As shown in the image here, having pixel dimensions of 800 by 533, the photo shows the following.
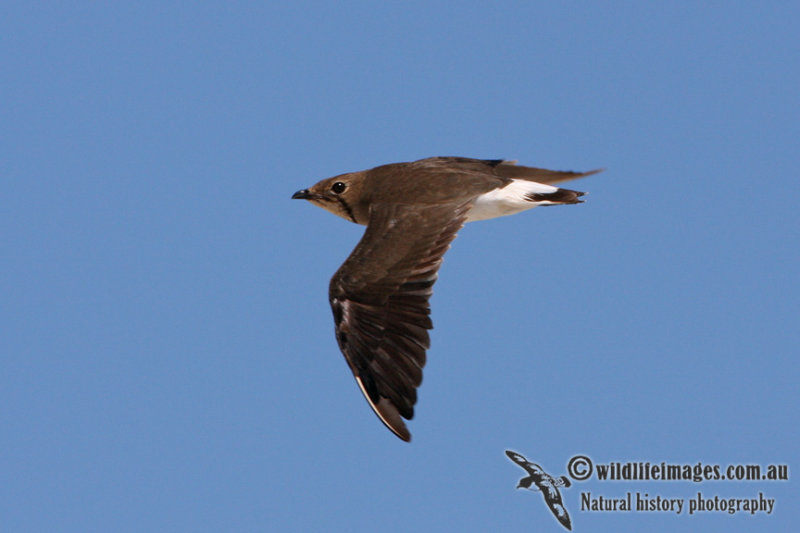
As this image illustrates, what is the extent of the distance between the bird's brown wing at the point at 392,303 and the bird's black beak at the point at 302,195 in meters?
2.15

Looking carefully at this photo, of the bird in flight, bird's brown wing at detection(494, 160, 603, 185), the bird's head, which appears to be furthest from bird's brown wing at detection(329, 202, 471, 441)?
bird's brown wing at detection(494, 160, 603, 185)

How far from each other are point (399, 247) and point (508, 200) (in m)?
1.78

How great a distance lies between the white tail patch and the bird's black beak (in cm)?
205

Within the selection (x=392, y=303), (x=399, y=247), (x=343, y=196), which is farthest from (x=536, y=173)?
(x=392, y=303)

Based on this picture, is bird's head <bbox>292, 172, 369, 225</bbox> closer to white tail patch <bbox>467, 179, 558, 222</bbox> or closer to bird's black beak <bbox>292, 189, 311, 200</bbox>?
bird's black beak <bbox>292, 189, 311, 200</bbox>

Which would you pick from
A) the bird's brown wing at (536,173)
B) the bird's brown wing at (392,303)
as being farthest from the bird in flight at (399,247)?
the bird's brown wing at (536,173)

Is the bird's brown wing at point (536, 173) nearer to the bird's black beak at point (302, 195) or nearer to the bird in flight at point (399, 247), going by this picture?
the bird in flight at point (399, 247)

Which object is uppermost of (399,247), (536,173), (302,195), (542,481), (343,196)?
(536,173)

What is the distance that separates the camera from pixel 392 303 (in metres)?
9.56

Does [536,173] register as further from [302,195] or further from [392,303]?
[392,303]

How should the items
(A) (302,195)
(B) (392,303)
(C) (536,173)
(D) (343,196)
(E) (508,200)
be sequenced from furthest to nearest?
1. (C) (536,173)
2. (A) (302,195)
3. (D) (343,196)
4. (E) (508,200)
5. (B) (392,303)

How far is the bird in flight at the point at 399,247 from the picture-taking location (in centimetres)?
922

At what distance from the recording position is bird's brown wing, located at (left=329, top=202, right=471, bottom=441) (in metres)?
9.14

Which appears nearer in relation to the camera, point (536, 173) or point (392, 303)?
point (392, 303)
